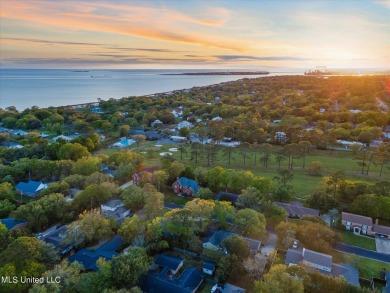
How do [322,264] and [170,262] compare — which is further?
[170,262]

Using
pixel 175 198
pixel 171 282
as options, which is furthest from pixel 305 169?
pixel 171 282

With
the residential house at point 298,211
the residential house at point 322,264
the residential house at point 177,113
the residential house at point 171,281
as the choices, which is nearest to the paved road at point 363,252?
the residential house at point 322,264

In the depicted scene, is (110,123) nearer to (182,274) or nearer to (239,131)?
(239,131)

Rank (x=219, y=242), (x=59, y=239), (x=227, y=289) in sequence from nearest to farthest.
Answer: (x=227, y=289) < (x=219, y=242) < (x=59, y=239)

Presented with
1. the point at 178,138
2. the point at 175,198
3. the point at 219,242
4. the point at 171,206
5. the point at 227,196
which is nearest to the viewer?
the point at 219,242

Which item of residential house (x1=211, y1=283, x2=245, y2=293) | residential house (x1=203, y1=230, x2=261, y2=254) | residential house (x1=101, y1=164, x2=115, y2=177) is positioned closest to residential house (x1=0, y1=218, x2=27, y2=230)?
residential house (x1=101, y1=164, x2=115, y2=177)

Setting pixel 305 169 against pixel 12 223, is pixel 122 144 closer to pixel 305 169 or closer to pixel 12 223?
pixel 12 223
